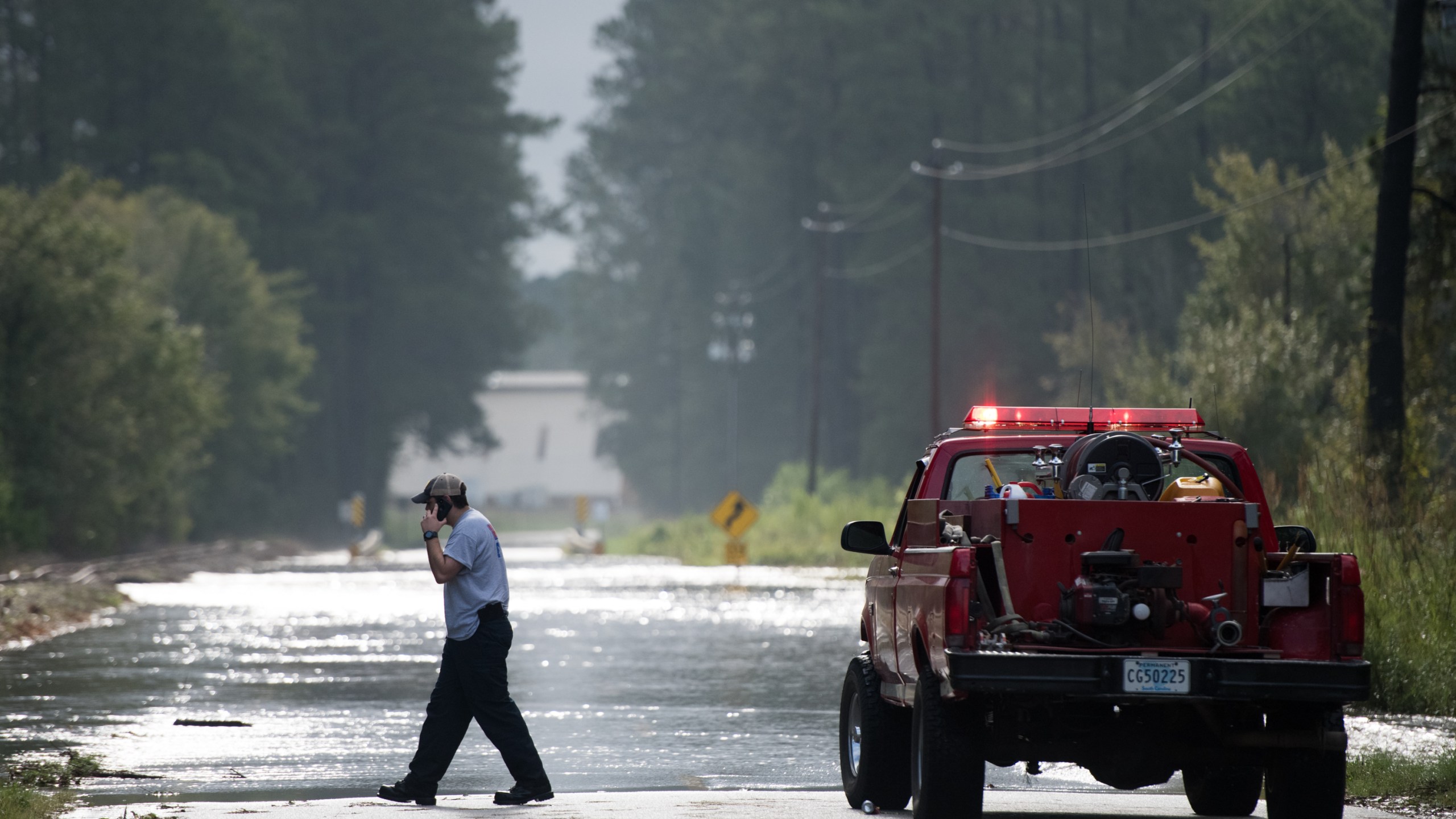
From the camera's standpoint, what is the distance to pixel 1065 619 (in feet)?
30.5

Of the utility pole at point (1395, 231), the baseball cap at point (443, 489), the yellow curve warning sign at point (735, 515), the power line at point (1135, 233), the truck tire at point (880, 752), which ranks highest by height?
the power line at point (1135, 233)

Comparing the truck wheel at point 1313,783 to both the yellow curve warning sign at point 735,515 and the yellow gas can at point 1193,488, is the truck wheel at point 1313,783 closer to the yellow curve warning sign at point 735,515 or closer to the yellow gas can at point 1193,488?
the yellow gas can at point 1193,488

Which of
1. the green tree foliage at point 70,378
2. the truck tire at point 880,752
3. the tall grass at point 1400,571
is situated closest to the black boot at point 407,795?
the truck tire at point 880,752

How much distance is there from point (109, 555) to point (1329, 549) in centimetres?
3263

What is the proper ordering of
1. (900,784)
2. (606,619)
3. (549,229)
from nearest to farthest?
(900,784) < (606,619) < (549,229)

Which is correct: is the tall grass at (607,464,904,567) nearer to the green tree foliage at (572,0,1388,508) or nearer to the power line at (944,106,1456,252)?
the green tree foliage at (572,0,1388,508)

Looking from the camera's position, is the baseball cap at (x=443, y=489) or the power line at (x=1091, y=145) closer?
the baseball cap at (x=443, y=489)

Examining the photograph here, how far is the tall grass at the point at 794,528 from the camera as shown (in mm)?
50656

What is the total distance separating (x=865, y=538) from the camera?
421 inches

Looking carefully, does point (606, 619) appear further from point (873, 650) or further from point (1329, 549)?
point (873, 650)

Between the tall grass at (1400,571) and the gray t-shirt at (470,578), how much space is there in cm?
764

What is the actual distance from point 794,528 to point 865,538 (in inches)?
1821

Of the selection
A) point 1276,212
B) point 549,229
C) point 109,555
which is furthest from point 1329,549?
point 549,229

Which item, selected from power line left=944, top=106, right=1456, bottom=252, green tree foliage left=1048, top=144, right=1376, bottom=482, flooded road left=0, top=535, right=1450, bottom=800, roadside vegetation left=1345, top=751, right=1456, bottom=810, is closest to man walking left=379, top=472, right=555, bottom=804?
flooded road left=0, top=535, right=1450, bottom=800
